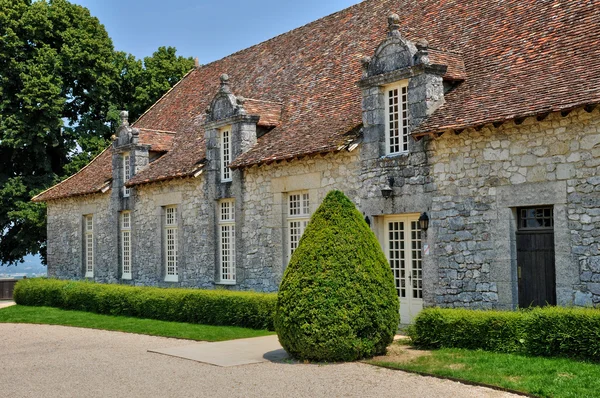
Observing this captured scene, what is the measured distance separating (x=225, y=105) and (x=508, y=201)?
9.49 metres

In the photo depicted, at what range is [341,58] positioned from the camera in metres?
19.6

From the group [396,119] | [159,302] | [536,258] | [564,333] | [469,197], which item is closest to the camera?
[564,333]

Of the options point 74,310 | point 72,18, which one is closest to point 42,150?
point 72,18

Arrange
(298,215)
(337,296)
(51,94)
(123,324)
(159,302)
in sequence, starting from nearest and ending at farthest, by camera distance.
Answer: (337,296) < (298,215) < (123,324) < (159,302) < (51,94)

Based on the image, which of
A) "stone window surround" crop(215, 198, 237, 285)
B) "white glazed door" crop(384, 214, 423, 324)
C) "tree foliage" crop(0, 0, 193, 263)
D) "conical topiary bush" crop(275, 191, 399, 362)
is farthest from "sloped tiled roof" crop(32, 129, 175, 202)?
"conical topiary bush" crop(275, 191, 399, 362)

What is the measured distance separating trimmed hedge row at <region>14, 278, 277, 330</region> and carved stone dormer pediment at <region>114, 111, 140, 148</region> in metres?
4.89

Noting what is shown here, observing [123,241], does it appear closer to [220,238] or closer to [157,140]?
[157,140]

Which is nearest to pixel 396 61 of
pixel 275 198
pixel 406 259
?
pixel 406 259

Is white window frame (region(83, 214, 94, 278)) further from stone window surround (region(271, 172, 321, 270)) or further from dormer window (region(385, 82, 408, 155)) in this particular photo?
dormer window (region(385, 82, 408, 155))

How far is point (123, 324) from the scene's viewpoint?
17812 millimetres

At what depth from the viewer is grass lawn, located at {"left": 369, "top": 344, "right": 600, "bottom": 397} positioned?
8586mm

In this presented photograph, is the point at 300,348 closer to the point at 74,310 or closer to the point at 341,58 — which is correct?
the point at 341,58

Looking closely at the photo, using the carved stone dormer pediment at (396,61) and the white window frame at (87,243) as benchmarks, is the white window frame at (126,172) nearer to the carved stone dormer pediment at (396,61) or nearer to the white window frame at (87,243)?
the white window frame at (87,243)

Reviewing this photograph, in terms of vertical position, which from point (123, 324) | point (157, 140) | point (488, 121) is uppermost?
point (157, 140)
